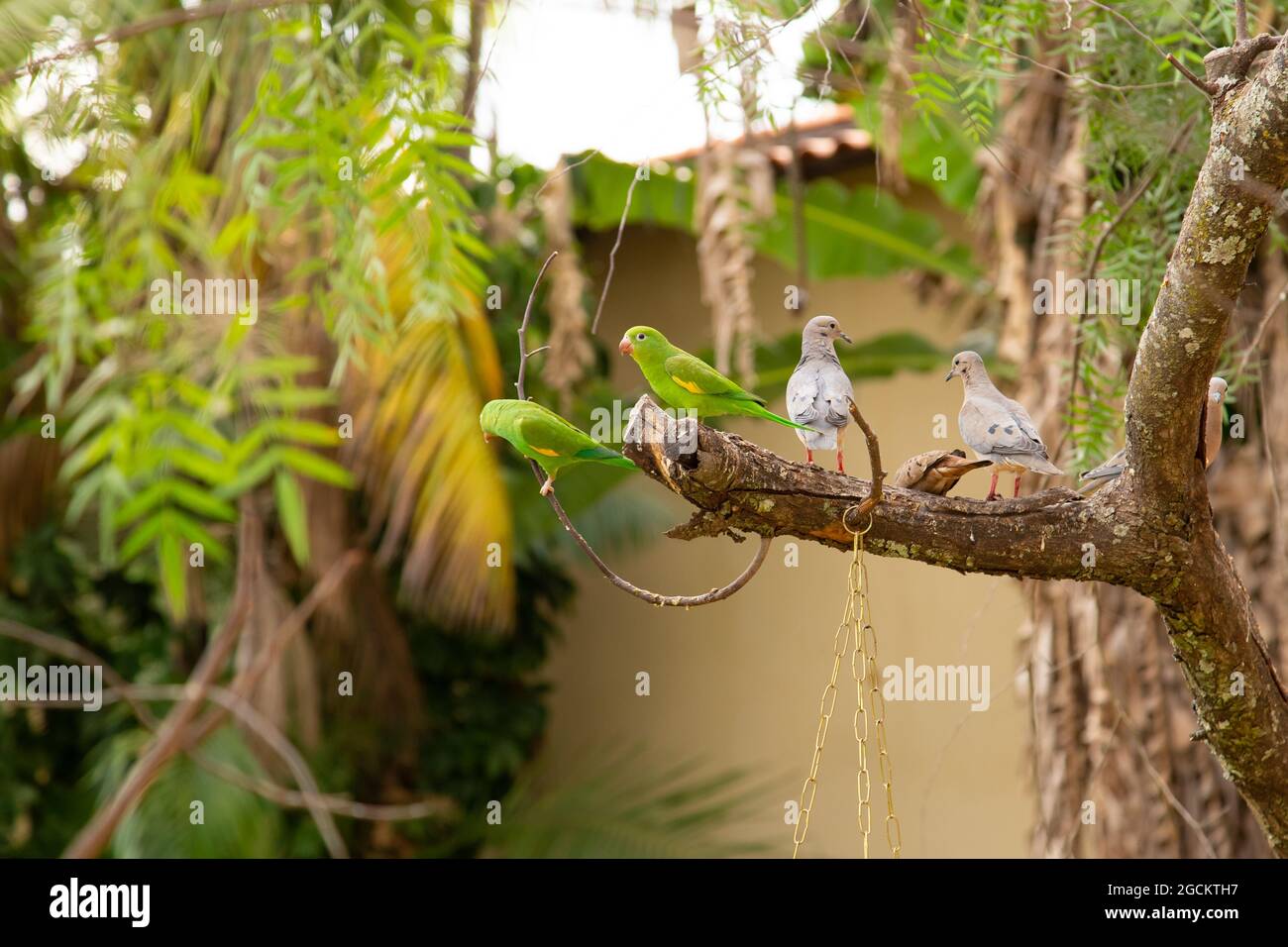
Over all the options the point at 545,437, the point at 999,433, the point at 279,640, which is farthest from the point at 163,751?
the point at 999,433

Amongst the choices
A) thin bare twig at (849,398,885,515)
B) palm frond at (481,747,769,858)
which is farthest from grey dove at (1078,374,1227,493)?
palm frond at (481,747,769,858)

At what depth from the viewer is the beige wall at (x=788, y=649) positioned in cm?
484

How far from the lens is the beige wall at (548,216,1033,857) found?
4.84 metres

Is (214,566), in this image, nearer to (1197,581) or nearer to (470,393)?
(470,393)

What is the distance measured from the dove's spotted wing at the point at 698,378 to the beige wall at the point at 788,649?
9.18ft

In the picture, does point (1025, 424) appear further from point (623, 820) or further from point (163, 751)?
point (623, 820)

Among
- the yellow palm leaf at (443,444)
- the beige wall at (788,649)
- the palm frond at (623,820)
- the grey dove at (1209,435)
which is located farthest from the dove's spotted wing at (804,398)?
the palm frond at (623,820)

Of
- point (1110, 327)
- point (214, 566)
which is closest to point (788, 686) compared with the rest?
point (214, 566)

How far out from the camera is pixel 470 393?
4.03 m

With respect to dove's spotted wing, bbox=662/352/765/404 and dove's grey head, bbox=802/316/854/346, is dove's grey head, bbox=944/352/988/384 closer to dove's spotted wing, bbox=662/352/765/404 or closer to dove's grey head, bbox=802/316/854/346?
dove's grey head, bbox=802/316/854/346

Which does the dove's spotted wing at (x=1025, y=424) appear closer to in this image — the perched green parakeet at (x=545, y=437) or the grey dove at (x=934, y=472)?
the grey dove at (x=934, y=472)

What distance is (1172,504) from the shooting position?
1532 millimetres

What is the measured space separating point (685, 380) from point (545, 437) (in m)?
0.19

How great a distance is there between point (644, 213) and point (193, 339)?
1.83 m
